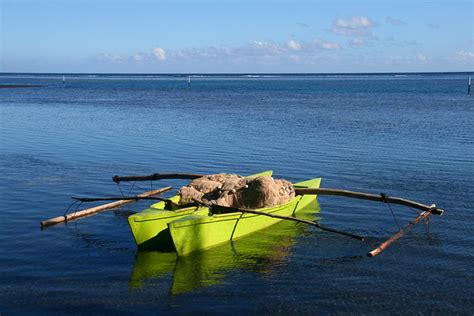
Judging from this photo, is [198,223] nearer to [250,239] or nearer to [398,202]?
[250,239]

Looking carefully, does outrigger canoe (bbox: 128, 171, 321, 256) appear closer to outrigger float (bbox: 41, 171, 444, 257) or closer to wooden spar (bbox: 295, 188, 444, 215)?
outrigger float (bbox: 41, 171, 444, 257)

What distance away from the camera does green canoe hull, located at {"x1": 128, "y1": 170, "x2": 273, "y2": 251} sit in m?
14.6

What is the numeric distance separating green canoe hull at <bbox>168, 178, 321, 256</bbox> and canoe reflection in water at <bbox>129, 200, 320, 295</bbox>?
6.8 inches

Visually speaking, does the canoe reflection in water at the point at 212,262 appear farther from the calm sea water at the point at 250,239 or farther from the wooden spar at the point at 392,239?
the wooden spar at the point at 392,239

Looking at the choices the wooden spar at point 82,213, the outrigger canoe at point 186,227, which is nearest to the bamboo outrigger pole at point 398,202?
the outrigger canoe at point 186,227

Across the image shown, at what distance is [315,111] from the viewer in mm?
57000

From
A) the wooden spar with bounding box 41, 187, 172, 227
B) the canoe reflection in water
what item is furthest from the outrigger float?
the canoe reflection in water

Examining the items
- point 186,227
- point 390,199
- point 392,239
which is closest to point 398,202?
point 390,199

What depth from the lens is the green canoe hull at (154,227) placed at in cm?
1456

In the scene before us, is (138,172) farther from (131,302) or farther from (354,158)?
(131,302)

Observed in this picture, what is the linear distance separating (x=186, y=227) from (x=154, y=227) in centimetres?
102

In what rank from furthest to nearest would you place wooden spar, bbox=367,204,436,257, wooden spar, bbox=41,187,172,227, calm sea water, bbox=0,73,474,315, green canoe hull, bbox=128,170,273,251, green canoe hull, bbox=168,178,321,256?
wooden spar, bbox=41,187,172,227 < green canoe hull, bbox=128,170,273,251 < green canoe hull, bbox=168,178,321,256 < wooden spar, bbox=367,204,436,257 < calm sea water, bbox=0,73,474,315

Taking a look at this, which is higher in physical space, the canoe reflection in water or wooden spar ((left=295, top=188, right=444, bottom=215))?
wooden spar ((left=295, top=188, right=444, bottom=215))

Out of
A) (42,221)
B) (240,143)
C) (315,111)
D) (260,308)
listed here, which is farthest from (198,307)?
(315,111)
